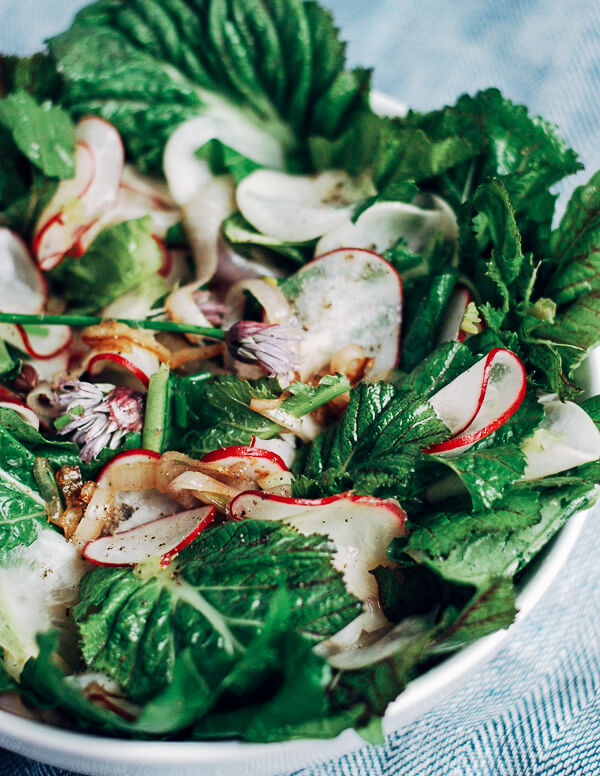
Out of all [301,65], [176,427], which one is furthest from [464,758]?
[301,65]

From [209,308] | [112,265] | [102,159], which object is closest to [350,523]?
[209,308]

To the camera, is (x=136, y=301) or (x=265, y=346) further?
(x=136, y=301)

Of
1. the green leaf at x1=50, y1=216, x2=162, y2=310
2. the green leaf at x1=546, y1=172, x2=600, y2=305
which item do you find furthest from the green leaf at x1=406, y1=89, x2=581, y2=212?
the green leaf at x1=50, y1=216, x2=162, y2=310

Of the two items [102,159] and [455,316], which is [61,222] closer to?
[102,159]

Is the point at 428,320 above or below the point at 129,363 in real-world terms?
above

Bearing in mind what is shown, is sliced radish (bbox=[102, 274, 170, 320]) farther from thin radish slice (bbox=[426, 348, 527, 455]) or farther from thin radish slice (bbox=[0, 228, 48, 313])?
thin radish slice (bbox=[426, 348, 527, 455])

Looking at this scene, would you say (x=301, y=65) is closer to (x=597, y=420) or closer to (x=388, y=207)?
(x=388, y=207)
